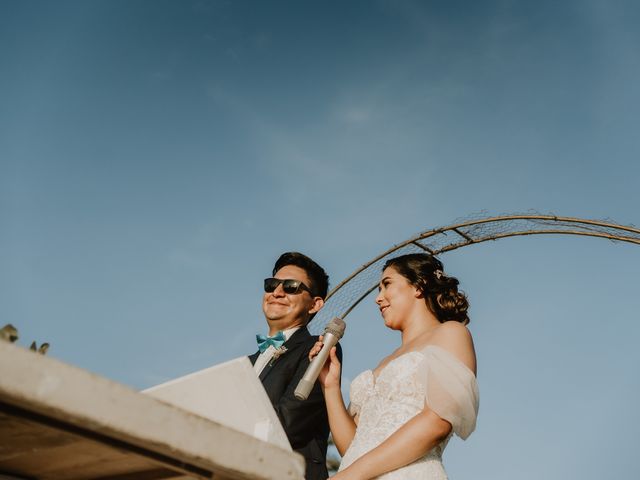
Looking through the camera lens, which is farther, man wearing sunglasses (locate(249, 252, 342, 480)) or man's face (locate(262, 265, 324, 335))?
man's face (locate(262, 265, 324, 335))

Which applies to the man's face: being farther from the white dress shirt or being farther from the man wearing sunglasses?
the white dress shirt

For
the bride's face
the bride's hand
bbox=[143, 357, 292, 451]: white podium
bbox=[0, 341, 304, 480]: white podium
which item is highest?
the bride's face

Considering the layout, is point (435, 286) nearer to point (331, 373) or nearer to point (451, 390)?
point (331, 373)

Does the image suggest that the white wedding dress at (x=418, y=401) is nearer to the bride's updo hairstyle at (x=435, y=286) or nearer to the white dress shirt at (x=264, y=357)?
the bride's updo hairstyle at (x=435, y=286)

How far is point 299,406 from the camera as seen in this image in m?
3.91

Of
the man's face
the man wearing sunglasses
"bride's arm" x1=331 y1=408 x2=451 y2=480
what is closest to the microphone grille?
the man wearing sunglasses

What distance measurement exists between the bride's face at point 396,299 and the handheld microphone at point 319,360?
0.57 m

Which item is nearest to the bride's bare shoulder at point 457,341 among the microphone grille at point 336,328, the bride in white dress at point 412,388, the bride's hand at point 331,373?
the bride in white dress at point 412,388

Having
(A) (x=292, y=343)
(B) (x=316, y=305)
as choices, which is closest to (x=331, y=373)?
(A) (x=292, y=343)

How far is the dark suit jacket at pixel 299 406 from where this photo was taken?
3.85 m

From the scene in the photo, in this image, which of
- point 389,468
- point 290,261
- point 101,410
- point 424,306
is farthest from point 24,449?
point 290,261

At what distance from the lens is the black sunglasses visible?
5.01 metres

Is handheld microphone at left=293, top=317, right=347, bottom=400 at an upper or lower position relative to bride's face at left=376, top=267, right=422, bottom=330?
lower

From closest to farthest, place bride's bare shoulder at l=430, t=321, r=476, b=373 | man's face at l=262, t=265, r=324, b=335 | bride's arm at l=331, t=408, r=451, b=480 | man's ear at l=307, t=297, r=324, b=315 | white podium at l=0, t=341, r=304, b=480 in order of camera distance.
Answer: white podium at l=0, t=341, r=304, b=480 < bride's arm at l=331, t=408, r=451, b=480 < bride's bare shoulder at l=430, t=321, r=476, b=373 < man's face at l=262, t=265, r=324, b=335 < man's ear at l=307, t=297, r=324, b=315
